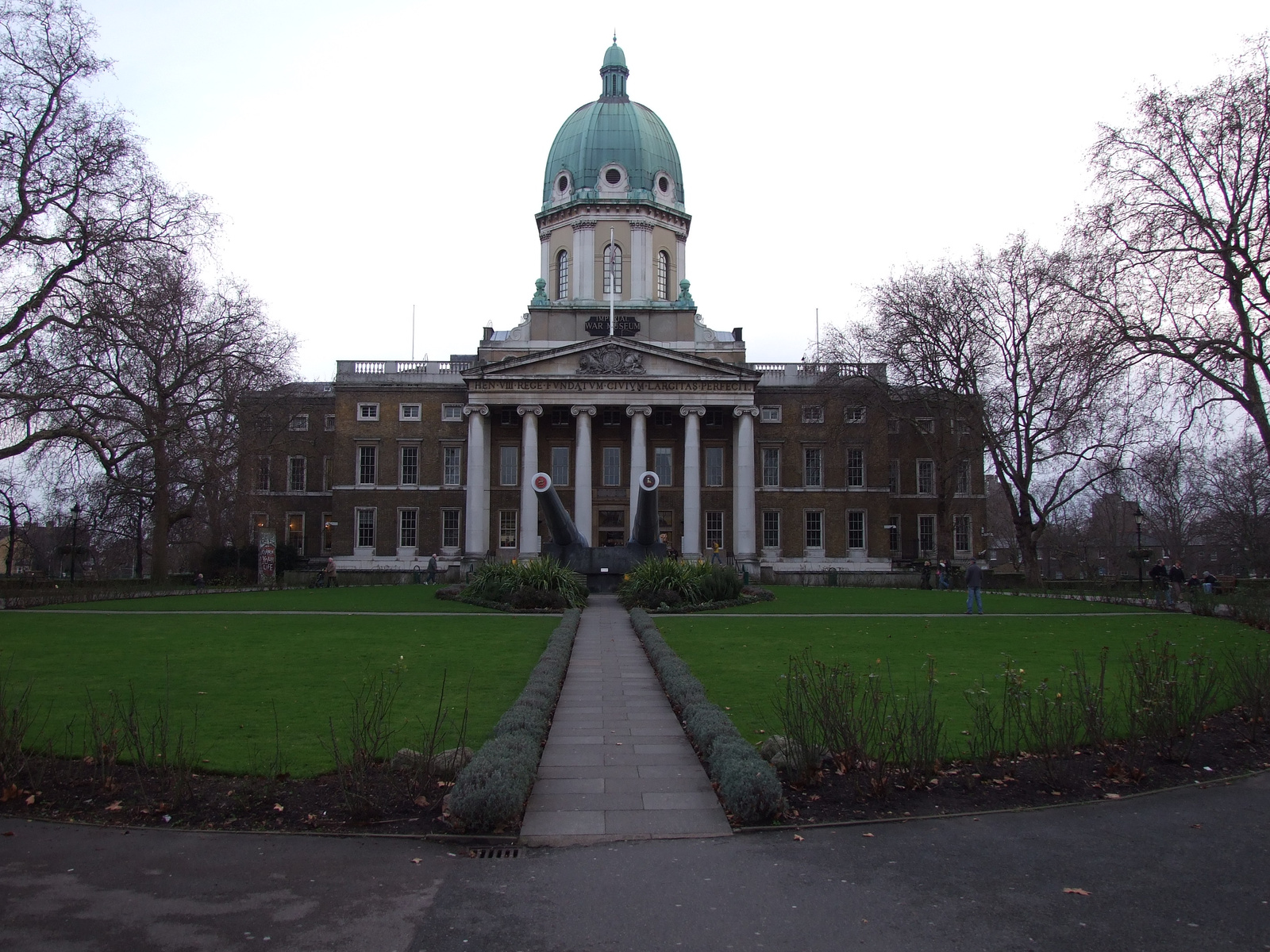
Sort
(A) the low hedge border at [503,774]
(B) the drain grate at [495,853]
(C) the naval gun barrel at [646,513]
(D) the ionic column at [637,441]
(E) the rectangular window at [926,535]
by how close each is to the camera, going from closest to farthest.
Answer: (B) the drain grate at [495,853] < (A) the low hedge border at [503,774] < (C) the naval gun barrel at [646,513] < (D) the ionic column at [637,441] < (E) the rectangular window at [926,535]

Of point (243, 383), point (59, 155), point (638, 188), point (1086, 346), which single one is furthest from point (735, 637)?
point (638, 188)

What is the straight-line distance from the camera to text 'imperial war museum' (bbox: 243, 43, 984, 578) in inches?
2052

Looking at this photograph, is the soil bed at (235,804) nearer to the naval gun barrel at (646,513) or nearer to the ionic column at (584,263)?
the naval gun barrel at (646,513)

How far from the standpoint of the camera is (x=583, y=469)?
51.7 m

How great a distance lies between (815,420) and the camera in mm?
56469

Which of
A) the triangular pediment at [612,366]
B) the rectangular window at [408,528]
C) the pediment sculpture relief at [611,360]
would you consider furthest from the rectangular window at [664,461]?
the rectangular window at [408,528]

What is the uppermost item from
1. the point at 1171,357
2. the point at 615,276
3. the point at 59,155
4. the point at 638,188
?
the point at 638,188

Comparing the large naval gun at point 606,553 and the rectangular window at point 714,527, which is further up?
the rectangular window at point 714,527

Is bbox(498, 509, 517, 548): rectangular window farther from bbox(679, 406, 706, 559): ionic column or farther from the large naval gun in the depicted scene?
the large naval gun

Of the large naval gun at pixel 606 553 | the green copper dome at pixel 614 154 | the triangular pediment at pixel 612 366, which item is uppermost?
the green copper dome at pixel 614 154

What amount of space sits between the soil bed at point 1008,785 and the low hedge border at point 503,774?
212 centimetres

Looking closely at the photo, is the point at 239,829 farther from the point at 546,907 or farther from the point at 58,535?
the point at 58,535

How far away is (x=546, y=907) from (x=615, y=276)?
53.4 meters

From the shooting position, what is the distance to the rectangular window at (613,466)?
5472 centimetres
